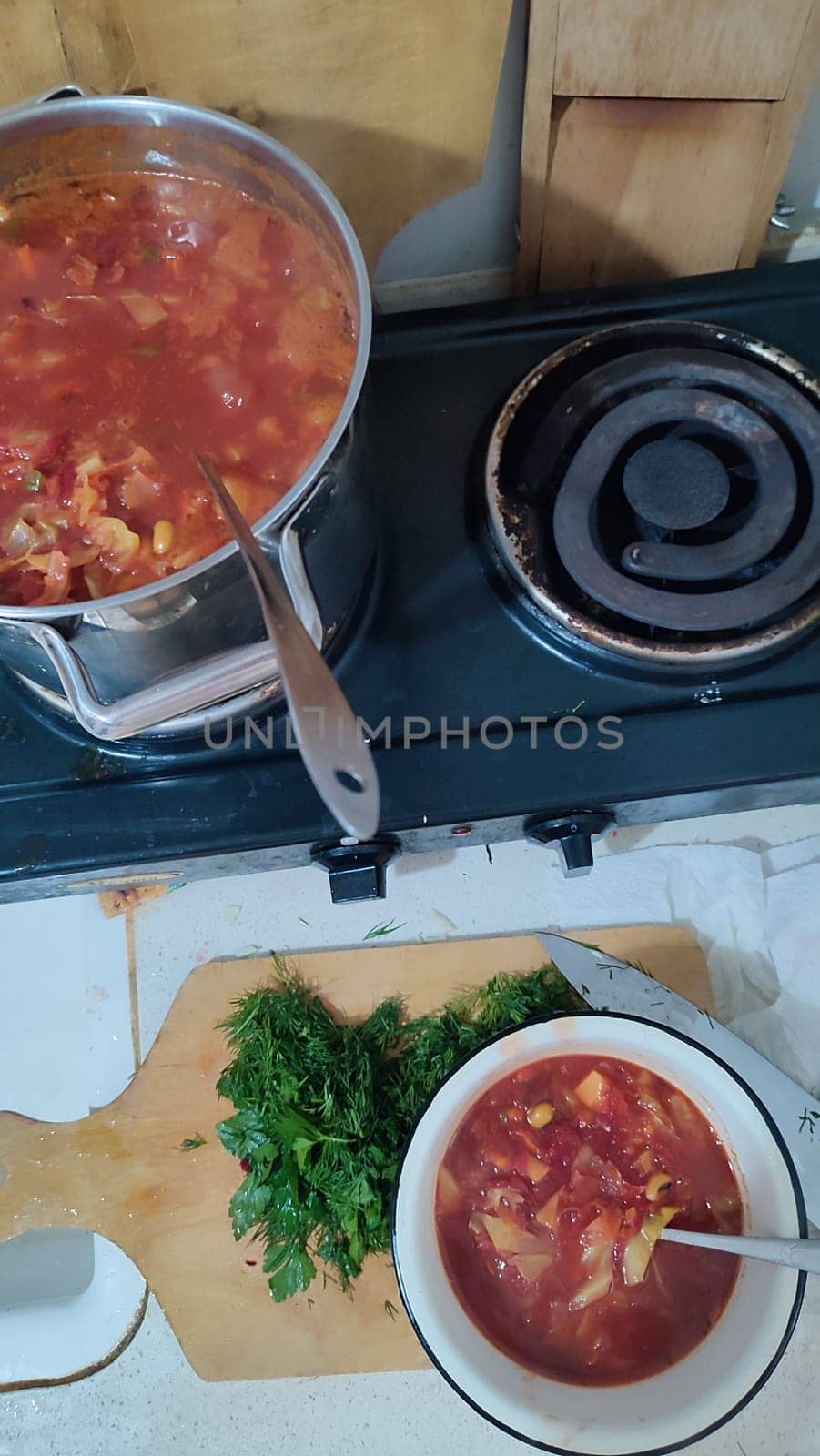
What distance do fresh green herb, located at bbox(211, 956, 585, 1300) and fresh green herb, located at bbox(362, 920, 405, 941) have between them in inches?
3.0

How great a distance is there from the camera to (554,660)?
82cm

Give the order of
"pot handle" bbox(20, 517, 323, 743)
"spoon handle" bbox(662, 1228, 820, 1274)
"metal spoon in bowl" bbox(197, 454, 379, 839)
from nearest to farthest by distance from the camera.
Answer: "metal spoon in bowl" bbox(197, 454, 379, 839) → "pot handle" bbox(20, 517, 323, 743) → "spoon handle" bbox(662, 1228, 820, 1274)

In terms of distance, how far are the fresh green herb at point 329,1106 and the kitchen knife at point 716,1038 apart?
0.11ft

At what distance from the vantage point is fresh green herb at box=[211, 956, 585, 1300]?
0.92 meters

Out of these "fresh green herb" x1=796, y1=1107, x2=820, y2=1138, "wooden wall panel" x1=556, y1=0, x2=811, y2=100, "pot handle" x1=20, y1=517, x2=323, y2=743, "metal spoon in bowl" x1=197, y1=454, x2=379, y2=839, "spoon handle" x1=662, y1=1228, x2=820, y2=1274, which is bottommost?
"fresh green herb" x1=796, y1=1107, x2=820, y2=1138

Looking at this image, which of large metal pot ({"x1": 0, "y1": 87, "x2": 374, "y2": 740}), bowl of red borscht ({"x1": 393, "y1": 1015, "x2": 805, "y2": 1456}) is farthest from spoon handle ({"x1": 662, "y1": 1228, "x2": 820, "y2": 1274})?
large metal pot ({"x1": 0, "y1": 87, "x2": 374, "y2": 740})

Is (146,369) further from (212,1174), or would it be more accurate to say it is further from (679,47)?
(212,1174)

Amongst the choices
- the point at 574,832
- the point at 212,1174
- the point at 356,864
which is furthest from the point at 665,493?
the point at 212,1174

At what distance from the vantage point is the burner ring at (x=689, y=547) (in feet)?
2.55

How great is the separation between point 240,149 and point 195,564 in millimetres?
366

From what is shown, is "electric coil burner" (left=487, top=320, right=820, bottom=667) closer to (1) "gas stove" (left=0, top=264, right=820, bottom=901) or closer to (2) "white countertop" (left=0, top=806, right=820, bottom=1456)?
(1) "gas stove" (left=0, top=264, right=820, bottom=901)

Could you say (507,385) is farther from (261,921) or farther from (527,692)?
(261,921)

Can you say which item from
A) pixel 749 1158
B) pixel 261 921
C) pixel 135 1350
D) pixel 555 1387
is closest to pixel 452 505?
pixel 261 921

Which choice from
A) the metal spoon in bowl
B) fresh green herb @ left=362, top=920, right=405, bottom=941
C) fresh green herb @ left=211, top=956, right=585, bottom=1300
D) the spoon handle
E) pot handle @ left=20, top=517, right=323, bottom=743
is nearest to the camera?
the metal spoon in bowl
